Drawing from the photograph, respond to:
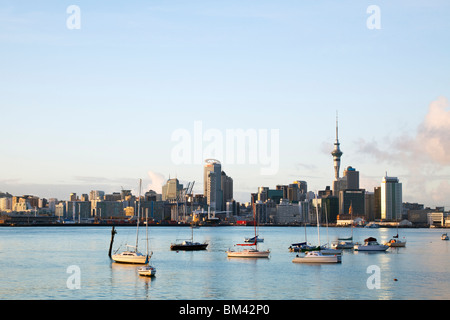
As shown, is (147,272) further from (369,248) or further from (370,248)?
(370,248)

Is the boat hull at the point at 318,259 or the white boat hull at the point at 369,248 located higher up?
the boat hull at the point at 318,259

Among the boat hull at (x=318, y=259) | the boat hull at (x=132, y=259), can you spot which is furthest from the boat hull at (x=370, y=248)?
the boat hull at (x=132, y=259)

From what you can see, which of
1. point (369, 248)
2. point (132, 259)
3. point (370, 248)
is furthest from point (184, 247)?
point (370, 248)

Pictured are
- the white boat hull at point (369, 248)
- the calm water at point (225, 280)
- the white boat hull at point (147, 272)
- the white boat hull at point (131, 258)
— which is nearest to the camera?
the calm water at point (225, 280)

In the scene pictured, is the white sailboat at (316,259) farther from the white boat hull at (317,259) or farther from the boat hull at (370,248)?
the boat hull at (370,248)

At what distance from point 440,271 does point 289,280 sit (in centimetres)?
2428

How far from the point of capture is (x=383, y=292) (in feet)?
188

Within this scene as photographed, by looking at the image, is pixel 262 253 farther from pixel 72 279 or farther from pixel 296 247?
pixel 72 279

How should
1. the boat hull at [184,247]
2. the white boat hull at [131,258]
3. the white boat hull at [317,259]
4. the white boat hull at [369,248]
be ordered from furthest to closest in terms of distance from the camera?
the boat hull at [184,247], the white boat hull at [369,248], the white boat hull at [317,259], the white boat hull at [131,258]

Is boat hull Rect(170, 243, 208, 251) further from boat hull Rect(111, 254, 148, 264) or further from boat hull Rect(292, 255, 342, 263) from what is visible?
boat hull Rect(292, 255, 342, 263)
